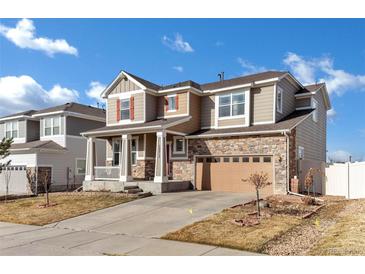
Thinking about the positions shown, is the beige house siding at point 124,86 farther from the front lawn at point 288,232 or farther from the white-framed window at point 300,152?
the front lawn at point 288,232

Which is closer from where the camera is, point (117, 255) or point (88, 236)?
point (117, 255)

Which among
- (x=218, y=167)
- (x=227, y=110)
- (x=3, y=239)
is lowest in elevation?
(x=3, y=239)

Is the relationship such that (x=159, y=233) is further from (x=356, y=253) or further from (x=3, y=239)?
(x=356, y=253)

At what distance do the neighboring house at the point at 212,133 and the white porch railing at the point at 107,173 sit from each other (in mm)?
59

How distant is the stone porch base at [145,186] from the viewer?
17391 mm

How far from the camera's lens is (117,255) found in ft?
24.5

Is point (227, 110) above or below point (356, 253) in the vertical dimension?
above

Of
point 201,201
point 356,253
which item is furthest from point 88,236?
point 356,253

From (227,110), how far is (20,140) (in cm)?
1823

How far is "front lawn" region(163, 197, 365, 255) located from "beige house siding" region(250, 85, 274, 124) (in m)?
7.25

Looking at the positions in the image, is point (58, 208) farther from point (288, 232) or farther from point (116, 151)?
point (288, 232)

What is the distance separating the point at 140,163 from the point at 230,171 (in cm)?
611

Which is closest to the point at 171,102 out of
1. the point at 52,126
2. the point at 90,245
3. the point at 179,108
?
the point at 179,108

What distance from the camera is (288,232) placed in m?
9.06
